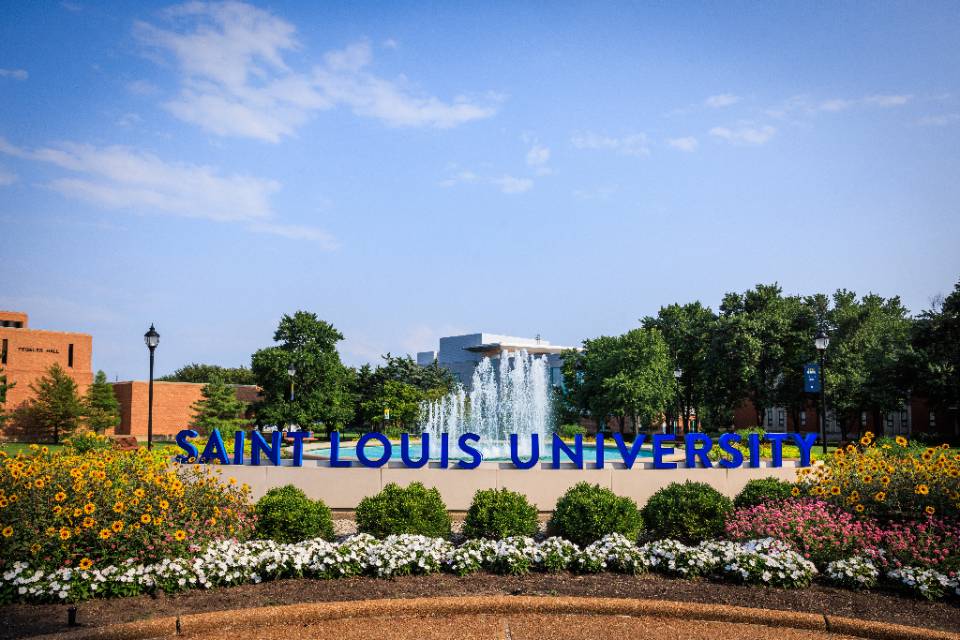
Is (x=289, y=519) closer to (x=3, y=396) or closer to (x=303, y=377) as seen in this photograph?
(x=303, y=377)

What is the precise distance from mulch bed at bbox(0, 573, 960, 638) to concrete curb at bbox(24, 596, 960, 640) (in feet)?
1.10

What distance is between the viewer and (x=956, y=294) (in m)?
42.6

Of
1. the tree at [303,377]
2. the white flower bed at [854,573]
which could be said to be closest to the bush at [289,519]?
the white flower bed at [854,573]

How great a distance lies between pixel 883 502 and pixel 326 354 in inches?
1251

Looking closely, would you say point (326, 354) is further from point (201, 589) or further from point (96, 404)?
point (201, 589)

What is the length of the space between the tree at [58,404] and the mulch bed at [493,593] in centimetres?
4567

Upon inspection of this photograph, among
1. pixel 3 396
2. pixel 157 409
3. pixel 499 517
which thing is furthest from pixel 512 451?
pixel 157 409

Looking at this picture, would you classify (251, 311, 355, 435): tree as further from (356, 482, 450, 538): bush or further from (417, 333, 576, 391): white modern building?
(417, 333, 576, 391): white modern building

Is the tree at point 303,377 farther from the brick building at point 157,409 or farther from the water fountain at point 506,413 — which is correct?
the brick building at point 157,409

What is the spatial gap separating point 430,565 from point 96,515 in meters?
3.98

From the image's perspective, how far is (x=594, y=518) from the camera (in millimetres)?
10727

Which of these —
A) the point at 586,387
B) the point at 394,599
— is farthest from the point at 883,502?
the point at 586,387

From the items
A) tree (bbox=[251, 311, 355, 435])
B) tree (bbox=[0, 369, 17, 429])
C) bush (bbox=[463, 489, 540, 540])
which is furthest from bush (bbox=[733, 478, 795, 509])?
tree (bbox=[0, 369, 17, 429])

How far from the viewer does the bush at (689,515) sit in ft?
36.6
